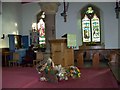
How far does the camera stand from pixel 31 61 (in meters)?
10.9

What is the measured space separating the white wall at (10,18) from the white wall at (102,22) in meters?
2.36

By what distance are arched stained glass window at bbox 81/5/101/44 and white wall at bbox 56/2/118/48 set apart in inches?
13.8

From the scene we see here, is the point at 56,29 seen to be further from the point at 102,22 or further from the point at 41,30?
the point at 102,22

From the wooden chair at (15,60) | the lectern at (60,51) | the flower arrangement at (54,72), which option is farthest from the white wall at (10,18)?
the flower arrangement at (54,72)

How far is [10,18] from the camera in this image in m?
12.4

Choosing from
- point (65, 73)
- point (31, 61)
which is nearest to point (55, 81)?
point (65, 73)

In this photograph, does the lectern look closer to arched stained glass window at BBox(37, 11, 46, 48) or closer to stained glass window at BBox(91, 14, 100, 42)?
stained glass window at BBox(91, 14, 100, 42)

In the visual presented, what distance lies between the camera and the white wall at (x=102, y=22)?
13.3 m

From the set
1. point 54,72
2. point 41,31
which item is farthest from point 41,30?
point 54,72

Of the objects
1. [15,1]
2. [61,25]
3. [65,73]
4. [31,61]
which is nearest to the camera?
[65,73]

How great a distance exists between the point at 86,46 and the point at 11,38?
4199 mm

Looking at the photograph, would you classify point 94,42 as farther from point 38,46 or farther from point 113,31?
point 38,46

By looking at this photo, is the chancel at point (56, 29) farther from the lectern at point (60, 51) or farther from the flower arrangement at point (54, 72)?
the flower arrangement at point (54, 72)

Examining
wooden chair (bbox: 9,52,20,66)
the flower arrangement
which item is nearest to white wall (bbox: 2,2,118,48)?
wooden chair (bbox: 9,52,20,66)
